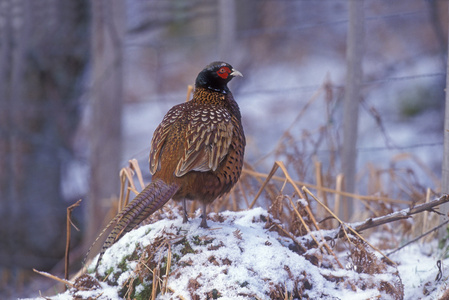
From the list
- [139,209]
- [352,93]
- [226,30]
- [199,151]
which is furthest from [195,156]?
[226,30]

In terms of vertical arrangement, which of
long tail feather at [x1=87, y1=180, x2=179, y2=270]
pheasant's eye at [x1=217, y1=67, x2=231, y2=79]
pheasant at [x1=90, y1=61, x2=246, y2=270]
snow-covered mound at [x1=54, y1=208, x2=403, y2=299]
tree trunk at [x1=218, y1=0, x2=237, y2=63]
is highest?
tree trunk at [x1=218, y1=0, x2=237, y2=63]

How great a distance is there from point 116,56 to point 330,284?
3532 mm

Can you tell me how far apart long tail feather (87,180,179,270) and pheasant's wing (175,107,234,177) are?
3.4 inches

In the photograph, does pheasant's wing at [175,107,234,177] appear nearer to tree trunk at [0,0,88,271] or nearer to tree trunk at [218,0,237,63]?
tree trunk at [218,0,237,63]

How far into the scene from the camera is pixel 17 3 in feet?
18.6

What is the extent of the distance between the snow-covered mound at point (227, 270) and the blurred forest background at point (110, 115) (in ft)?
2.89

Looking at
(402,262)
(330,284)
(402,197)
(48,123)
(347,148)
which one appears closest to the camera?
(330,284)

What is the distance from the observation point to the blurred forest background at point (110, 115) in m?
3.72

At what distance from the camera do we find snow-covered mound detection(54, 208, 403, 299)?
1865 millimetres

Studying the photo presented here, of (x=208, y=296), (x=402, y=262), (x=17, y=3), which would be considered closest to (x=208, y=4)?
(x=17, y=3)

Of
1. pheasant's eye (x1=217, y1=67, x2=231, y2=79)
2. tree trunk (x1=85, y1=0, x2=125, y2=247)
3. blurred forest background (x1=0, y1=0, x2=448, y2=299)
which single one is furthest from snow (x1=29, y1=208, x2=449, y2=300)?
tree trunk (x1=85, y1=0, x2=125, y2=247)

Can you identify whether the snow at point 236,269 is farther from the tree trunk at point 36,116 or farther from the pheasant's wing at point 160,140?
the tree trunk at point 36,116

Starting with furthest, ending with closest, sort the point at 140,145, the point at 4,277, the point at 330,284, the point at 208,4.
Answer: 1. the point at 140,145
2. the point at 208,4
3. the point at 4,277
4. the point at 330,284

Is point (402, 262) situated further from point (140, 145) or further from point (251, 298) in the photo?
point (140, 145)
